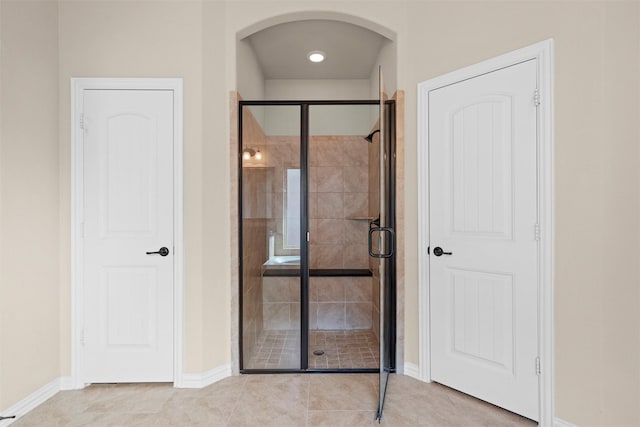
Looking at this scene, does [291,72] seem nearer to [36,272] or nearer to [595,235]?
[36,272]

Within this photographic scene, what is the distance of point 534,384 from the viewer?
191 centimetres

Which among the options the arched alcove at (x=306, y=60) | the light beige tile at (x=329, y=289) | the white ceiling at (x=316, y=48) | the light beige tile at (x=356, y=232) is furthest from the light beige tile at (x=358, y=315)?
the white ceiling at (x=316, y=48)

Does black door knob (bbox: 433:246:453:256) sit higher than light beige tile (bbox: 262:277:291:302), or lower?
higher

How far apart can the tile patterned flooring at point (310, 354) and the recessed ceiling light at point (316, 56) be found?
2.55 meters

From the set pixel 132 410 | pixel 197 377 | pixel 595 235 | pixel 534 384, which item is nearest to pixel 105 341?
pixel 132 410

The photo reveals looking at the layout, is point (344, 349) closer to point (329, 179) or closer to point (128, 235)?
point (329, 179)

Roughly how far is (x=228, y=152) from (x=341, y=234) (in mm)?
1101

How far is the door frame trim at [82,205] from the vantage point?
2287 millimetres

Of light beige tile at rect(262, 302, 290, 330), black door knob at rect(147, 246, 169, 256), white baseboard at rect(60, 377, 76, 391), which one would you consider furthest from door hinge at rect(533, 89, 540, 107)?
white baseboard at rect(60, 377, 76, 391)

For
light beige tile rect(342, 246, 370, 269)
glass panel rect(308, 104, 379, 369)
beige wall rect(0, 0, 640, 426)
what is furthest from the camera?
light beige tile rect(342, 246, 370, 269)

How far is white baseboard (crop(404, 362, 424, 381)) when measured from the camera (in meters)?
2.40

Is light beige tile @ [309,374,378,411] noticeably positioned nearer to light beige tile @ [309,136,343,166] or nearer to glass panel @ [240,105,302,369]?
glass panel @ [240,105,302,369]

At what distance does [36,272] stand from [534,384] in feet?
9.77

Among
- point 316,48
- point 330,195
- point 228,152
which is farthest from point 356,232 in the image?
point 316,48
